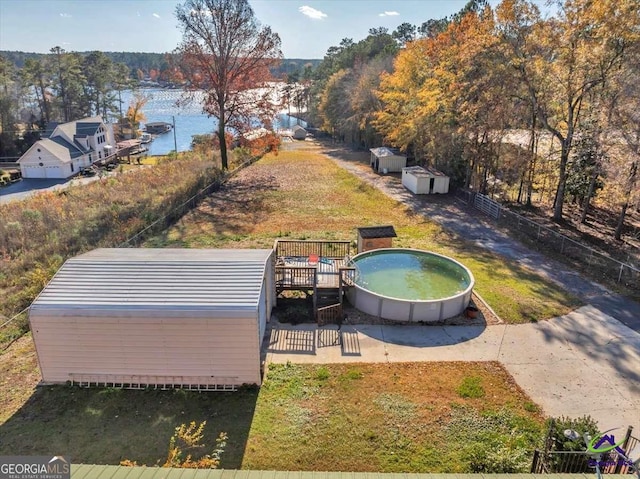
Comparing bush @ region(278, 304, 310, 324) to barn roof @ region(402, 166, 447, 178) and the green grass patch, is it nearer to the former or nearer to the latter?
the green grass patch

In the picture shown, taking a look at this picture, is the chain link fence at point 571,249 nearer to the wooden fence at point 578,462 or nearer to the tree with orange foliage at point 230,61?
the wooden fence at point 578,462

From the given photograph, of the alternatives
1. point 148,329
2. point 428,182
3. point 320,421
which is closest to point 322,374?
point 320,421

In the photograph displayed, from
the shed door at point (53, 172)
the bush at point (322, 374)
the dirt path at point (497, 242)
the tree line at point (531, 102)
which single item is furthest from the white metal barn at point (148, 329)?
the shed door at point (53, 172)

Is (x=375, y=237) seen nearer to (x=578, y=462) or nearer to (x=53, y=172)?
(x=578, y=462)

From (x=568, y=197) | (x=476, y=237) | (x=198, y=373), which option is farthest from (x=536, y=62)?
(x=198, y=373)

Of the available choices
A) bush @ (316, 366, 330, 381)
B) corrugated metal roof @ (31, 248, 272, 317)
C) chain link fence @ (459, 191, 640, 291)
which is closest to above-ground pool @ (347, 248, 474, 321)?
bush @ (316, 366, 330, 381)

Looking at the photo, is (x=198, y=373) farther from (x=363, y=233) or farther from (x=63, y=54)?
(x=63, y=54)
